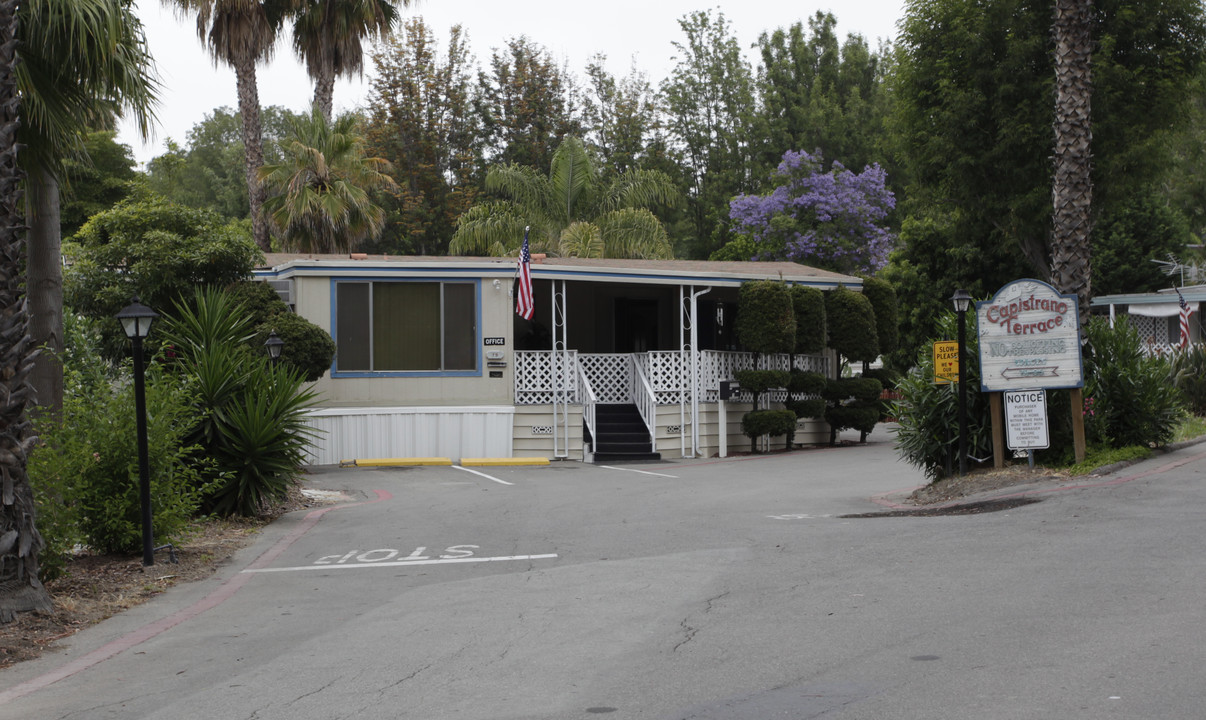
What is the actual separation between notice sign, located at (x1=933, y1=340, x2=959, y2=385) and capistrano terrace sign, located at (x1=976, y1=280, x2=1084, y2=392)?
343mm

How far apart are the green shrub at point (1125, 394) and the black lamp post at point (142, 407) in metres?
12.0

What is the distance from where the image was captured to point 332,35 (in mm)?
30891

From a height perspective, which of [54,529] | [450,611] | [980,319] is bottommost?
[450,611]

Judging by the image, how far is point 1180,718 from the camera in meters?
5.26

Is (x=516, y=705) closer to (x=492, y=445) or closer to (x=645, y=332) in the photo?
(x=492, y=445)

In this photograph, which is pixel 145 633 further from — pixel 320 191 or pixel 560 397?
pixel 320 191

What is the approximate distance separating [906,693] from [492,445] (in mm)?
17741

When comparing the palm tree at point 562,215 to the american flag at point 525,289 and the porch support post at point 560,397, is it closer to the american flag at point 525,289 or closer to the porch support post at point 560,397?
the porch support post at point 560,397

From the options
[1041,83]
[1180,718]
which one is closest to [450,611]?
[1180,718]

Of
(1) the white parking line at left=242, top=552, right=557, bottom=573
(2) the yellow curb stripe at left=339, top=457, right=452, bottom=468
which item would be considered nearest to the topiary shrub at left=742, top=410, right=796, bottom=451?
(2) the yellow curb stripe at left=339, top=457, right=452, bottom=468

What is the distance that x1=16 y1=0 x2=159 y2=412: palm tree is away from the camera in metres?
10.0

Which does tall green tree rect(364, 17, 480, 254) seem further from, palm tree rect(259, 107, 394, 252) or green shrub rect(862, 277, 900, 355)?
green shrub rect(862, 277, 900, 355)

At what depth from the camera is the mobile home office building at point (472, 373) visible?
2273 centimetres

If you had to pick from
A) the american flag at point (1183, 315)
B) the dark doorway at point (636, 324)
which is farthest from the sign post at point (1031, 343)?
the american flag at point (1183, 315)
